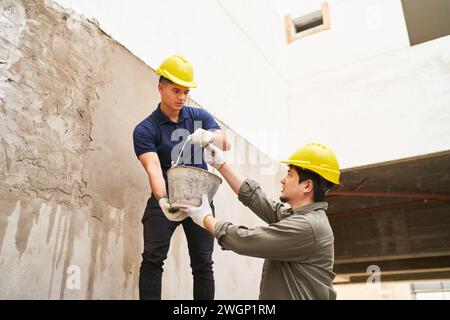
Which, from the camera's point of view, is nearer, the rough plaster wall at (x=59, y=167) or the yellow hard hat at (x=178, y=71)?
the rough plaster wall at (x=59, y=167)

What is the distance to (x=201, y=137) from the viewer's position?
7.00 ft

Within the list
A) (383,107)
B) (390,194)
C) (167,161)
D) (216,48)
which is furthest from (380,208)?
(167,161)

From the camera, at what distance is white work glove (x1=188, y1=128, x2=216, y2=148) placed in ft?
6.97

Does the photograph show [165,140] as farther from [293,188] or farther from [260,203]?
[293,188]

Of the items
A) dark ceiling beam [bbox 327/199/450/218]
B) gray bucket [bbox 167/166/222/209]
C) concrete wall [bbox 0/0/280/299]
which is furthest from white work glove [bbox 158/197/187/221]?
dark ceiling beam [bbox 327/199/450/218]

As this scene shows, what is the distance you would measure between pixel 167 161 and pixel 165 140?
121 mm

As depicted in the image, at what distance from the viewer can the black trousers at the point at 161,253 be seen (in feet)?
6.85

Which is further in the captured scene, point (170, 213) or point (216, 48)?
point (216, 48)

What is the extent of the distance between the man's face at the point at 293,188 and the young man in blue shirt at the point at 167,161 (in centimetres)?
46

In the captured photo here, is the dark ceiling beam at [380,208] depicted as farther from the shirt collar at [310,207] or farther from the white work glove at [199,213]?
the white work glove at [199,213]

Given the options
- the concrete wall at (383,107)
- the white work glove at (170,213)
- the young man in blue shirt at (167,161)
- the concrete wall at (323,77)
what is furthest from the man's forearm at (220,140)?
the concrete wall at (383,107)

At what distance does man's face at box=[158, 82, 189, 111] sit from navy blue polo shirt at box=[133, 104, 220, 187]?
8 cm

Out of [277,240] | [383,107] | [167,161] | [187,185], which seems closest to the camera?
[277,240]

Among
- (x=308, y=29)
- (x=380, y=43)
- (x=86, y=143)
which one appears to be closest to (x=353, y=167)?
(x=380, y=43)
